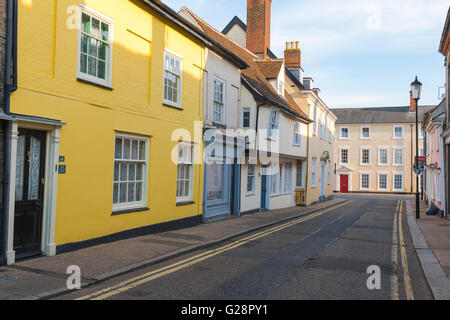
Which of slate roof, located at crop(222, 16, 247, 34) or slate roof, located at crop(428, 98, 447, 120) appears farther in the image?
slate roof, located at crop(222, 16, 247, 34)

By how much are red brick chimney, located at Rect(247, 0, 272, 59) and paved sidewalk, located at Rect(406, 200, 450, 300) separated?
15.6 m

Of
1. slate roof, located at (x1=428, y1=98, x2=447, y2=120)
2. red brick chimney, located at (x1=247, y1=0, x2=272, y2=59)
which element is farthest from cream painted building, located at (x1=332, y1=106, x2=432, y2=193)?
red brick chimney, located at (x1=247, y1=0, x2=272, y2=59)

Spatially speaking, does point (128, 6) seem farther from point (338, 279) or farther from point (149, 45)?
point (338, 279)

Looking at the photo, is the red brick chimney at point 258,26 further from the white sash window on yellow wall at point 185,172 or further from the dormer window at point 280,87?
the white sash window on yellow wall at point 185,172

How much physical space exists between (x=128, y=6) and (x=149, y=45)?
1235 millimetres

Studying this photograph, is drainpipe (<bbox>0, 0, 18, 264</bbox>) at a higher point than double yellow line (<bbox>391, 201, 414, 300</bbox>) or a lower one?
higher

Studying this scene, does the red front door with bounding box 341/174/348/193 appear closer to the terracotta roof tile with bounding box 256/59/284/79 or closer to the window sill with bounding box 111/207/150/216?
the terracotta roof tile with bounding box 256/59/284/79

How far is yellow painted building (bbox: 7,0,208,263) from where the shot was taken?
7.81 metres

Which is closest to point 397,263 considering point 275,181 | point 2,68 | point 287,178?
point 2,68

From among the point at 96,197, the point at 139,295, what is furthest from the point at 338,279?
the point at 96,197

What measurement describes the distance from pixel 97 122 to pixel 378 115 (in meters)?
49.8

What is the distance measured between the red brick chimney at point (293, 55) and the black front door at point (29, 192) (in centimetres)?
2543

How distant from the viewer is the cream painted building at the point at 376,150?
50.1 metres

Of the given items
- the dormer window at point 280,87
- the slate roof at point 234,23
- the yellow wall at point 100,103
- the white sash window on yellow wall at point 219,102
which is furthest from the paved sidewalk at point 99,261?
the slate roof at point 234,23
